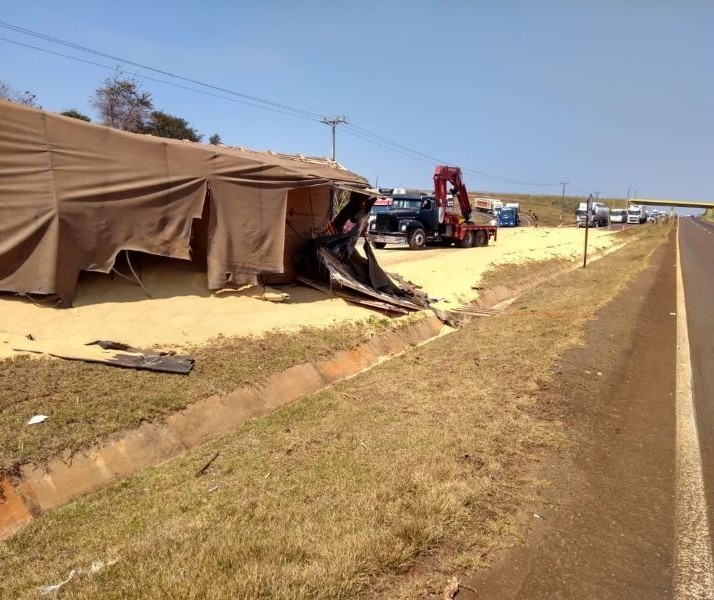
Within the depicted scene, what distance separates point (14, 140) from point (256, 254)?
4.46m

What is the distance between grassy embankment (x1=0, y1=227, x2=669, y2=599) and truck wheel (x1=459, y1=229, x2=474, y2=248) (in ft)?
82.3

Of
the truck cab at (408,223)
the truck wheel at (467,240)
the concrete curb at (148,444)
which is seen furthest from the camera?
the truck wheel at (467,240)

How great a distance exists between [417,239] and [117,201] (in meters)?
20.7

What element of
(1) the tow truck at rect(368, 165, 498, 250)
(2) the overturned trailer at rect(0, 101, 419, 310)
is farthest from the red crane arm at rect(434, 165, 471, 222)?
(2) the overturned trailer at rect(0, 101, 419, 310)

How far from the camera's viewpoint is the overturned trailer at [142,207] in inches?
340

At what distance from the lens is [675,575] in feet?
10.5

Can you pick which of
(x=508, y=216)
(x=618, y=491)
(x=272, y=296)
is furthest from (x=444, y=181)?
(x=508, y=216)

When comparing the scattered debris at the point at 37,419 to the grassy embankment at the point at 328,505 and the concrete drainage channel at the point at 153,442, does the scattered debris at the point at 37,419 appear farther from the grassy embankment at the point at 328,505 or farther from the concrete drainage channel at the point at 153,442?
the grassy embankment at the point at 328,505

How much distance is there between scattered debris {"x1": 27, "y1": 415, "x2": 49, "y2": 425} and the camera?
5312 mm

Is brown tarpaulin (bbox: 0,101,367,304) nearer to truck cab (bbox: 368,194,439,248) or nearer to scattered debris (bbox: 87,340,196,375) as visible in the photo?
scattered debris (bbox: 87,340,196,375)

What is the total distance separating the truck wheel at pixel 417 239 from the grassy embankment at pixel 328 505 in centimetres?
2188

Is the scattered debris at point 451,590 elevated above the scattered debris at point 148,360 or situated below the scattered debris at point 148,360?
below

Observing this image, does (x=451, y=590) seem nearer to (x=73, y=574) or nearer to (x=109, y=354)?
(x=73, y=574)

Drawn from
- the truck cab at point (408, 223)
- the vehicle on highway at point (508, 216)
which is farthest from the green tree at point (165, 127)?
the vehicle on highway at point (508, 216)
